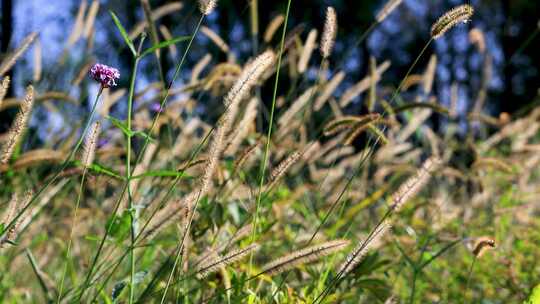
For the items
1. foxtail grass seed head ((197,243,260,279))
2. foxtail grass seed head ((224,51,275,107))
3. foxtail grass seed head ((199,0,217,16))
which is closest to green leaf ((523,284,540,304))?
foxtail grass seed head ((197,243,260,279))

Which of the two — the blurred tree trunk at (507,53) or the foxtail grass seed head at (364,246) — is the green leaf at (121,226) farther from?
the blurred tree trunk at (507,53)

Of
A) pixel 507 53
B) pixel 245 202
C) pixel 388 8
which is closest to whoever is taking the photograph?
pixel 388 8

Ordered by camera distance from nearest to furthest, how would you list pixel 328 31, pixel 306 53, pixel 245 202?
1. pixel 328 31
2. pixel 306 53
3. pixel 245 202

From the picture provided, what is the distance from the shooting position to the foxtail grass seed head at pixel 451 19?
3.84ft

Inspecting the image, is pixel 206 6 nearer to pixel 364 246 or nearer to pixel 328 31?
pixel 328 31

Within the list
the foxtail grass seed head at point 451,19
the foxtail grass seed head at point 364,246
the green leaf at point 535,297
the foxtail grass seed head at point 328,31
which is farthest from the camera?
the foxtail grass seed head at point 328,31

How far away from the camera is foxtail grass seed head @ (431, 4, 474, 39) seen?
46.1 inches

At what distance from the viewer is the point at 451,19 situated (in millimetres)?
1185

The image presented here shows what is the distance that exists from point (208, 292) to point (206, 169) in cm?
57

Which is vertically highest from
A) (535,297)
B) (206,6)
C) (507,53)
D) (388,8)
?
(507,53)

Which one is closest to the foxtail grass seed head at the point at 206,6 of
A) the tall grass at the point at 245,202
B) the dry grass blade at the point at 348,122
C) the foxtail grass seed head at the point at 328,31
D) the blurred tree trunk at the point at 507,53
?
the tall grass at the point at 245,202

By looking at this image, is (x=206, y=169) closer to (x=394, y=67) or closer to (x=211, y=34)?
(x=211, y=34)

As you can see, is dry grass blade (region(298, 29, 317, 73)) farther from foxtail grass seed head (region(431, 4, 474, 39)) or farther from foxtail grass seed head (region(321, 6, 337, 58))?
foxtail grass seed head (region(431, 4, 474, 39))

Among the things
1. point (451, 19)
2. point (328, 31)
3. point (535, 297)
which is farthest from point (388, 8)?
point (535, 297)
